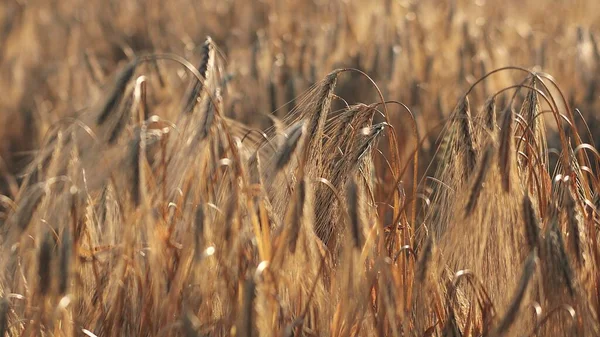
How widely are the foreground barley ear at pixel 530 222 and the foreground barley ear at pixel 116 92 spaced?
675mm

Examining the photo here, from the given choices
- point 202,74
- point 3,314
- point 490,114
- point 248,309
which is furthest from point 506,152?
point 3,314

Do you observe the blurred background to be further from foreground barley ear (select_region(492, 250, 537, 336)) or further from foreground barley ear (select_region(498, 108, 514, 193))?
foreground barley ear (select_region(492, 250, 537, 336))

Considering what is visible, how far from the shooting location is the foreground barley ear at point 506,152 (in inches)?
50.5

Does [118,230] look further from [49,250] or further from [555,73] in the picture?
[555,73]

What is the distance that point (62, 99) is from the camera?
344 cm

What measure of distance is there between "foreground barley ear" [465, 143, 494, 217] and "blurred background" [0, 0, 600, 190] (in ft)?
4.03

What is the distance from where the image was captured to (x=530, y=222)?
4.20ft

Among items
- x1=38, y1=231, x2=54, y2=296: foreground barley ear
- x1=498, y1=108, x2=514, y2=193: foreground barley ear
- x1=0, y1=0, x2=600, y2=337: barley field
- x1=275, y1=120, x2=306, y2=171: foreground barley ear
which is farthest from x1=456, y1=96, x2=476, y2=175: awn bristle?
x1=38, y1=231, x2=54, y2=296: foreground barley ear

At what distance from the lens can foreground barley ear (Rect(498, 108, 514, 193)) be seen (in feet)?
4.21

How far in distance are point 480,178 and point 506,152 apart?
0.28 ft

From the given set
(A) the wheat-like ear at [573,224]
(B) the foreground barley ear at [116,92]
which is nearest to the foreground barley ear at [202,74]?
(B) the foreground barley ear at [116,92]

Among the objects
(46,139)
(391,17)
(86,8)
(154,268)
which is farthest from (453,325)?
(86,8)

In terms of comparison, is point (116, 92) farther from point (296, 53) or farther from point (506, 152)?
point (296, 53)

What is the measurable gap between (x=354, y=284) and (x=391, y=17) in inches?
107
